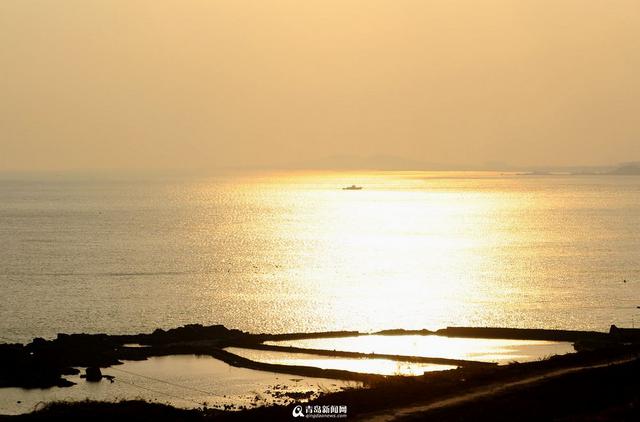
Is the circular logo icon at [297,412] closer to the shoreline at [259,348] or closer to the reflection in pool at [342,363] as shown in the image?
the shoreline at [259,348]

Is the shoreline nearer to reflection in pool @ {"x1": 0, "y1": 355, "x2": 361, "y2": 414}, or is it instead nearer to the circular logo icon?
reflection in pool @ {"x1": 0, "y1": 355, "x2": 361, "y2": 414}

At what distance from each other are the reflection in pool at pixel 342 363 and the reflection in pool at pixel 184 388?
2.97m

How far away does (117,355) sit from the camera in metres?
59.8

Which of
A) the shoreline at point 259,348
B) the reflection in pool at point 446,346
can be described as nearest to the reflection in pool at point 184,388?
the shoreline at point 259,348

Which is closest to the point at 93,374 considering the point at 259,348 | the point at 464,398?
the point at 259,348

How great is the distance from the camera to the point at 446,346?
6244 cm

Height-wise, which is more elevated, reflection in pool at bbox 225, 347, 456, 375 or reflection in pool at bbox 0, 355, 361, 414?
reflection in pool at bbox 225, 347, 456, 375

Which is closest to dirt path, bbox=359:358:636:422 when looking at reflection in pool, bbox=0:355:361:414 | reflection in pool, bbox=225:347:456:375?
reflection in pool, bbox=0:355:361:414

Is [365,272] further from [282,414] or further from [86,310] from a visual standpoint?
[282,414]

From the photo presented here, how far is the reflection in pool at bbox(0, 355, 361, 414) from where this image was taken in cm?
4747

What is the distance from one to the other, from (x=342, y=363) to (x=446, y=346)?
8.69 metres

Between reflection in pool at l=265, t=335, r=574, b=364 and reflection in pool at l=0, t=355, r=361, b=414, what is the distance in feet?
30.2

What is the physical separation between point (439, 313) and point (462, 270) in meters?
39.3

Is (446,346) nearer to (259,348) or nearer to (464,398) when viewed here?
(259,348)
